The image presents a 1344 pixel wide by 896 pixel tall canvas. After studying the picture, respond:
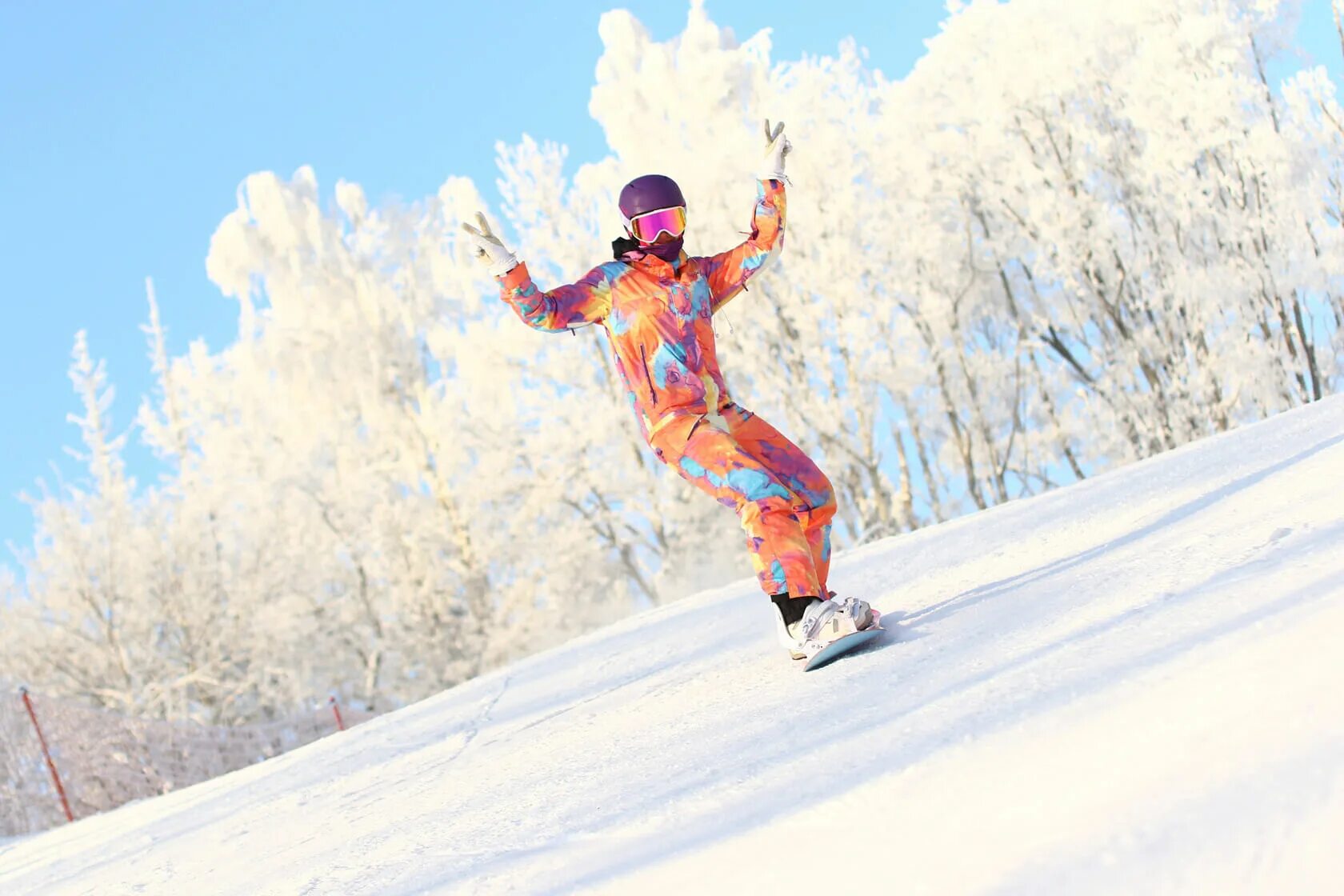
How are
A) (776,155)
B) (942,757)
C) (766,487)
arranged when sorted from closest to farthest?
(942,757)
(766,487)
(776,155)

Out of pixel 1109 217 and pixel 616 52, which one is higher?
pixel 616 52

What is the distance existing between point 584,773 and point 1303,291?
1849cm

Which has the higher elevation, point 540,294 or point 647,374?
point 540,294

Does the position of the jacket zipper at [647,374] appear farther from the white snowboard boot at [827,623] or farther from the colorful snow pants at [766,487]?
the white snowboard boot at [827,623]

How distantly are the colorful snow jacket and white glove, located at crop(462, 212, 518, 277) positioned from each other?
3 centimetres

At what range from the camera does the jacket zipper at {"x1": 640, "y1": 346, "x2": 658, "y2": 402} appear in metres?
3.29

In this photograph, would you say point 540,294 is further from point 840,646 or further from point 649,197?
point 840,646

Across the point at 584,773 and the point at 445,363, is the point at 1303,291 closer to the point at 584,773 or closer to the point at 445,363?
the point at 445,363

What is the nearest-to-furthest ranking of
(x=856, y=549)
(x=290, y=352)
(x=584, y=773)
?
1. (x=584, y=773)
2. (x=856, y=549)
3. (x=290, y=352)

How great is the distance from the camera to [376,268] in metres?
24.1

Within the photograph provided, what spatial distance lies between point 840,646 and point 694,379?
34.6 inches

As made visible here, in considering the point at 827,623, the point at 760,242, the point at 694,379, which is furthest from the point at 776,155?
the point at 827,623

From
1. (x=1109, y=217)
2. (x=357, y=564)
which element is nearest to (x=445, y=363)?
(x=357, y=564)

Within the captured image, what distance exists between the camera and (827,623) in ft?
9.34
